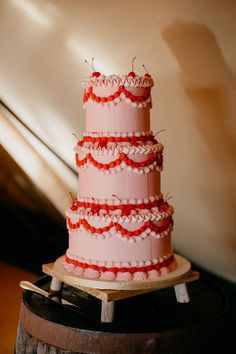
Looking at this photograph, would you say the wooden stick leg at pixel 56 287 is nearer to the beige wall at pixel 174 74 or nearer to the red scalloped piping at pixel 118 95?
the red scalloped piping at pixel 118 95

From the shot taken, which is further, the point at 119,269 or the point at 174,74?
the point at 174,74

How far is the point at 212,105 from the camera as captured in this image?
283 centimetres

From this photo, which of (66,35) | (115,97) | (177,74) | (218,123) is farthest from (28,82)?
(115,97)

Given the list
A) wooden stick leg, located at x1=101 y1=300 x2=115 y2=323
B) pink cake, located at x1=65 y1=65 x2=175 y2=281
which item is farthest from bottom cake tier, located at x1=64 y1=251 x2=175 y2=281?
wooden stick leg, located at x1=101 y1=300 x2=115 y2=323

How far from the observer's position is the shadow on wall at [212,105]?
9.04 feet

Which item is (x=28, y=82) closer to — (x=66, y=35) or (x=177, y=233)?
(x=66, y=35)

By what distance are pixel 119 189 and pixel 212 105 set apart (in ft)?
3.23

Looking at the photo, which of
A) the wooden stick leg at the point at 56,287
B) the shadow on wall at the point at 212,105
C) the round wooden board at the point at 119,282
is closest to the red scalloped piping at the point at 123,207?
the round wooden board at the point at 119,282

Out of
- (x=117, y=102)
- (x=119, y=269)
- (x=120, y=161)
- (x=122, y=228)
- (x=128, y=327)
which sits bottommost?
(x=128, y=327)

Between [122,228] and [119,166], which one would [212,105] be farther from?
[122,228]

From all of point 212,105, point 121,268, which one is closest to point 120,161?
point 121,268

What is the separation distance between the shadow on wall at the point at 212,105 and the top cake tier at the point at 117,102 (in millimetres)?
737

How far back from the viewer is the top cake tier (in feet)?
6.84

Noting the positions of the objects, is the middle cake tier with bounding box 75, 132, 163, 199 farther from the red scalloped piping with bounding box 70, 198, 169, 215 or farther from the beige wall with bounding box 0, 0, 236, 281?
the beige wall with bounding box 0, 0, 236, 281
